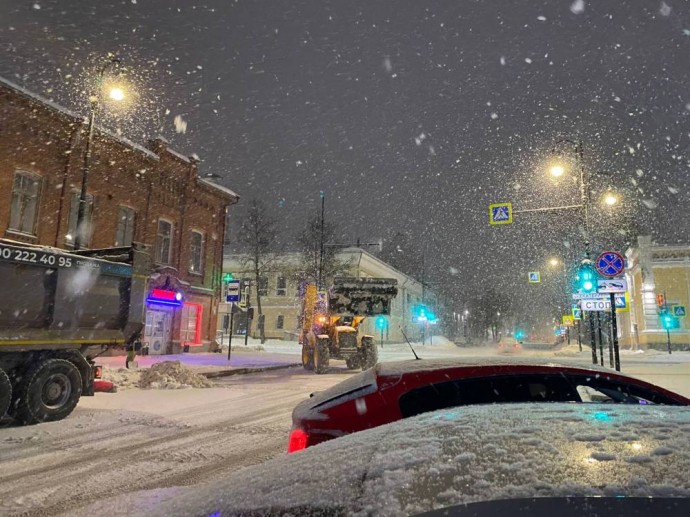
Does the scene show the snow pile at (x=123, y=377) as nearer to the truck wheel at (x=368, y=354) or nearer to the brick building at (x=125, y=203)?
the brick building at (x=125, y=203)

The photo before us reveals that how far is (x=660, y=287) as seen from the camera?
1596 inches

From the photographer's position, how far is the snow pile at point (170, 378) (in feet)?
43.8

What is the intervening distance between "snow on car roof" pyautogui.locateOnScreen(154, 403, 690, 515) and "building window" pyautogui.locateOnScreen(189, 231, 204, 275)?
94.9 ft

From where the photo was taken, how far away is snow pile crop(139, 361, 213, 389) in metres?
13.4

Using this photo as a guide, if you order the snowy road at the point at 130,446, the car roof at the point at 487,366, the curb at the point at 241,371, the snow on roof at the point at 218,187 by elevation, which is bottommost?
the snowy road at the point at 130,446

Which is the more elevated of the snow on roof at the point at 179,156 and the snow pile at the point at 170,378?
the snow on roof at the point at 179,156

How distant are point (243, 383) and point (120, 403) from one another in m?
5.29

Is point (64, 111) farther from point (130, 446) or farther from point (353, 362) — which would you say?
point (130, 446)

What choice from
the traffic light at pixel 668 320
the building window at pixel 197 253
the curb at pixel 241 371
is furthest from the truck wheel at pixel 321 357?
the traffic light at pixel 668 320

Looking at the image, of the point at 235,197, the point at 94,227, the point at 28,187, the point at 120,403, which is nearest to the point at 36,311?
the point at 120,403

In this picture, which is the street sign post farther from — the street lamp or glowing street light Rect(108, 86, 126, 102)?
the street lamp

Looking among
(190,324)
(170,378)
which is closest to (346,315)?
(170,378)

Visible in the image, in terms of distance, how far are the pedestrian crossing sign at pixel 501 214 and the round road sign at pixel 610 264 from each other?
566 cm

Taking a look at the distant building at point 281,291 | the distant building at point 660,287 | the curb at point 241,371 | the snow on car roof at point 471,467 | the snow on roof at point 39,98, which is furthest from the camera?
the distant building at point 281,291
